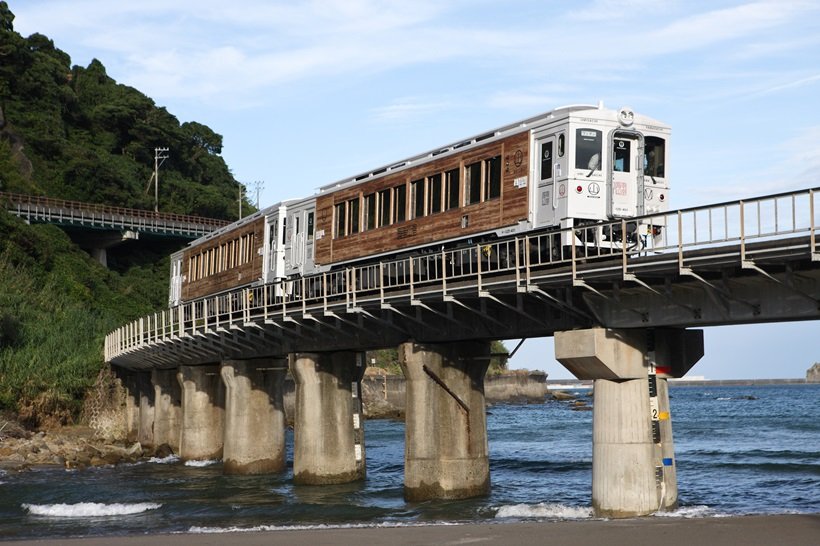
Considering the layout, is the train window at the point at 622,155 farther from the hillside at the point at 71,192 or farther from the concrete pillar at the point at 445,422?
the hillside at the point at 71,192

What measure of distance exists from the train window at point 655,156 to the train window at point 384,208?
8.55 meters

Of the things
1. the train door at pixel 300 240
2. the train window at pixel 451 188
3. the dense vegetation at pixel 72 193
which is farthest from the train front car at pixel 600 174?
the dense vegetation at pixel 72 193

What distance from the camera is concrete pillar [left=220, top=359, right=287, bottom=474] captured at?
42500 mm

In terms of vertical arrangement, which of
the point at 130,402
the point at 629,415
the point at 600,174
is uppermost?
the point at 600,174

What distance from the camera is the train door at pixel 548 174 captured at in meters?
25.6

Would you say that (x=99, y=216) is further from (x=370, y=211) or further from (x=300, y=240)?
(x=370, y=211)

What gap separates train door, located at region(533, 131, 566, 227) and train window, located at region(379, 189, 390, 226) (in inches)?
274

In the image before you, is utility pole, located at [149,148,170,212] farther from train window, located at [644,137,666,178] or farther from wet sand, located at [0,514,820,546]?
wet sand, located at [0,514,820,546]

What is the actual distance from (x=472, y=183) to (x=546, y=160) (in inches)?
113

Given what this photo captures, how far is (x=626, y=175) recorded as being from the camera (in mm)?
26016

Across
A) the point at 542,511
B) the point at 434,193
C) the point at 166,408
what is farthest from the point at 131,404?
the point at 542,511

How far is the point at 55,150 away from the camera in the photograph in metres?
109

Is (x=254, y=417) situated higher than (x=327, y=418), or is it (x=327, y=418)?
(x=327, y=418)

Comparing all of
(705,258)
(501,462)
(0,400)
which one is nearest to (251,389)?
(501,462)
